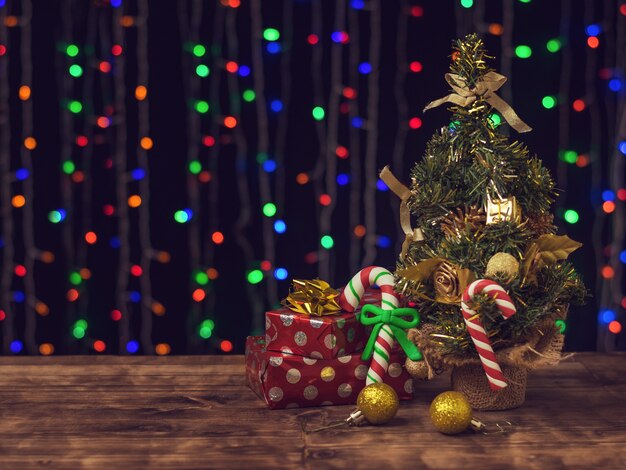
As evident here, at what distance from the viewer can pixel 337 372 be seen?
2502 millimetres

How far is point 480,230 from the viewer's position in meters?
2.39

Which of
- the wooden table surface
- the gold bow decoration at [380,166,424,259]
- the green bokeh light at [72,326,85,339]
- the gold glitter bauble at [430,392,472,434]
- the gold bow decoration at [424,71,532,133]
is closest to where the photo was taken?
Answer: the wooden table surface

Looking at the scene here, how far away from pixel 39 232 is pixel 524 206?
70.8 inches

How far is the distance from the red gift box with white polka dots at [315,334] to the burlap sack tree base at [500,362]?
0.64 ft

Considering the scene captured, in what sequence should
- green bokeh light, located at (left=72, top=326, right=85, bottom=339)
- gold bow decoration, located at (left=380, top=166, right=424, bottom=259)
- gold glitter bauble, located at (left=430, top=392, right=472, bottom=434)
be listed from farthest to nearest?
green bokeh light, located at (left=72, top=326, right=85, bottom=339) → gold bow decoration, located at (left=380, top=166, right=424, bottom=259) → gold glitter bauble, located at (left=430, top=392, right=472, bottom=434)

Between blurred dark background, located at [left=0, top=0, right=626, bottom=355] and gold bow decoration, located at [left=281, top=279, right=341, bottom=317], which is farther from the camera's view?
blurred dark background, located at [left=0, top=0, right=626, bottom=355]

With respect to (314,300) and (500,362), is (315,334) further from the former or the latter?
(500,362)

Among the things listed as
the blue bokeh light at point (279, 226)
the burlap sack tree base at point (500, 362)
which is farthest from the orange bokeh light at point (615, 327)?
the blue bokeh light at point (279, 226)

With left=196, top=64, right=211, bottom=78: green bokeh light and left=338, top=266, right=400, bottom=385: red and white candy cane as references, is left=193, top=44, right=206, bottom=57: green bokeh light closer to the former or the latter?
left=196, top=64, right=211, bottom=78: green bokeh light

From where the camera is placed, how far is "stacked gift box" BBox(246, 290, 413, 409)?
2.47m

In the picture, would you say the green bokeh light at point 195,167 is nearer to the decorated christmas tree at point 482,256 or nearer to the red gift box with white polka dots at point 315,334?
the red gift box with white polka dots at point 315,334

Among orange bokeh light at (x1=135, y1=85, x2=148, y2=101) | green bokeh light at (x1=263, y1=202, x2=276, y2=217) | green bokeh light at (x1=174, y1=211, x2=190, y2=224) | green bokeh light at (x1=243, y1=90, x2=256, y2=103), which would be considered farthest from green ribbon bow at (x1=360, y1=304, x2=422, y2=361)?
orange bokeh light at (x1=135, y1=85, x2=148, y2=101)

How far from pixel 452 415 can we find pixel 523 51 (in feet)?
4.96

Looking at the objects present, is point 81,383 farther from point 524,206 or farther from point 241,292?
point 524,206
